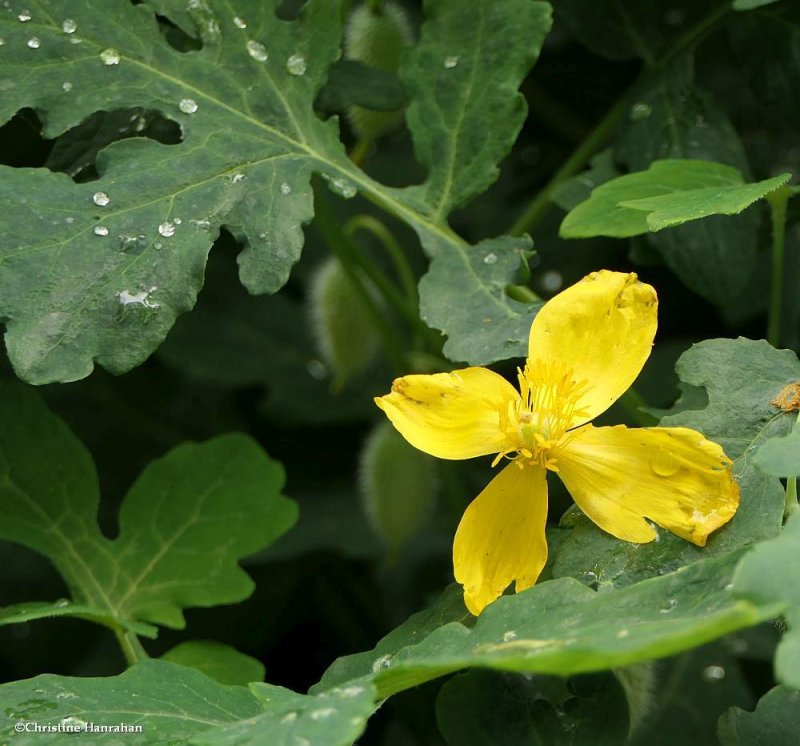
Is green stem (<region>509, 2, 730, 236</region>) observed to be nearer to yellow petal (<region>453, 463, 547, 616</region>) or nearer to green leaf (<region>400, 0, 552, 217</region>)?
green leaf (<region>400, 0, 552, 217</region>)

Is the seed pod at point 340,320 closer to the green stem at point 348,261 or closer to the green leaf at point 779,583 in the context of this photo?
the green stem at point 348,261

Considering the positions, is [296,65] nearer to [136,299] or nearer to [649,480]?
[136,299]

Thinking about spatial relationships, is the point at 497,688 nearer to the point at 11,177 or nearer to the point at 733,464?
the point at 733,464

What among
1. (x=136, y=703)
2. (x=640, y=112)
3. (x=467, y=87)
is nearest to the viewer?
(x=136, y=703)

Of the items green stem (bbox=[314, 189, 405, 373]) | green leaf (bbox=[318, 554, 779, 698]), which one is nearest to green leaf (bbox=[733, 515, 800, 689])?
green leaf (bbox=[318, 554, 779, 698])

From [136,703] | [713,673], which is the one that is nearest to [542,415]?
[136,703]

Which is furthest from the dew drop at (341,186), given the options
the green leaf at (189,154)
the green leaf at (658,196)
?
the green leaf at (658,196)
